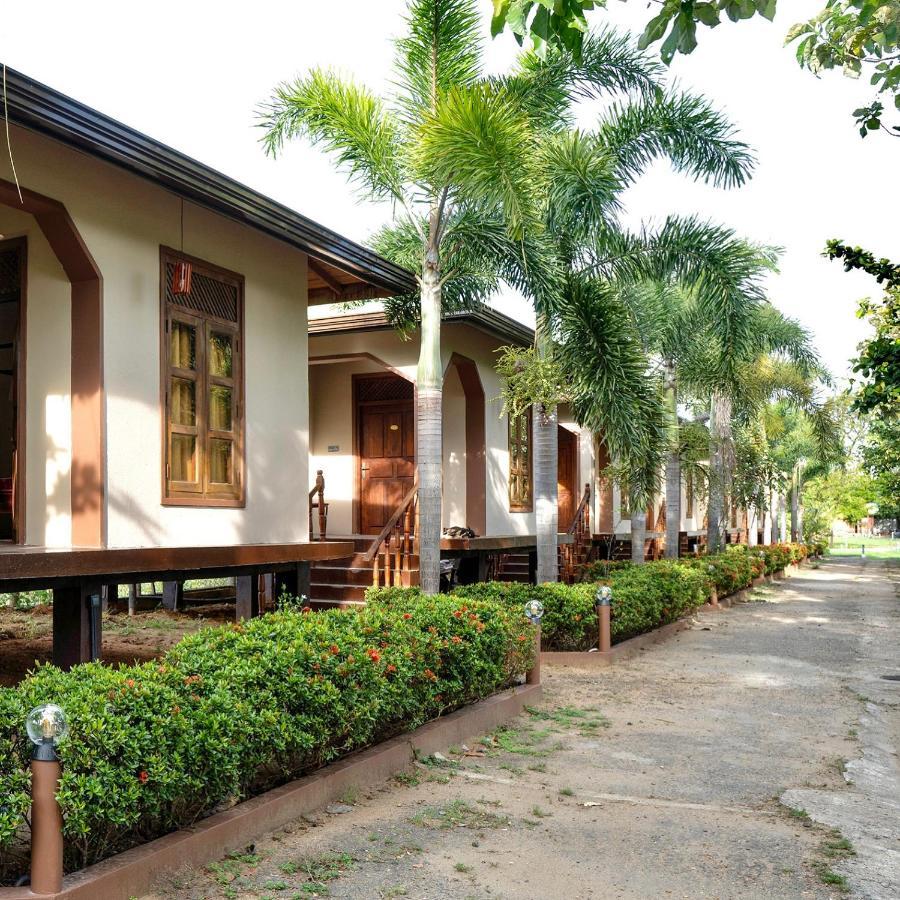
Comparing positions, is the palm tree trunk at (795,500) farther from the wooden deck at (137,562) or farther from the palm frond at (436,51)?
the wooden deck at (137,562)

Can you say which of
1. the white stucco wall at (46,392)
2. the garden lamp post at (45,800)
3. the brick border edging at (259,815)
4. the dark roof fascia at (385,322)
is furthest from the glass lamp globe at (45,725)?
the dark roof fascia at (385,322)

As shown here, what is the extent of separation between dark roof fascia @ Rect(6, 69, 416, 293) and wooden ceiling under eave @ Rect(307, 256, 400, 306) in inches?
17.4

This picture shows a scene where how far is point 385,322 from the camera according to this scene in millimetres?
14383

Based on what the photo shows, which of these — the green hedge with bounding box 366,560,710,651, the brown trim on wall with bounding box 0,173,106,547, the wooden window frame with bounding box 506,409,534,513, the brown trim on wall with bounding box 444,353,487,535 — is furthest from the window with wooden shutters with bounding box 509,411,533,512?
the brown trim on wall with bounding box 0,173,106,547

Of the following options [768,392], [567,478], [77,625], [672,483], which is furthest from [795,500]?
[77,625]

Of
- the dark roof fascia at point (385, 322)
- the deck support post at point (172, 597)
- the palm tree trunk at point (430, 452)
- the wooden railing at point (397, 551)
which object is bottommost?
the deck support post at point (172, 597)

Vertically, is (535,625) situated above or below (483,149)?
below

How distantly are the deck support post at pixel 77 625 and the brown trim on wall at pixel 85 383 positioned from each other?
436 mm

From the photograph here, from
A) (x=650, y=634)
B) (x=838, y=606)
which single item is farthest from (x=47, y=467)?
(x=838, y=606)

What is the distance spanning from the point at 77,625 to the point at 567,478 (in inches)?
650

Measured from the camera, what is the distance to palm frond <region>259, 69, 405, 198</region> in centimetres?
1016

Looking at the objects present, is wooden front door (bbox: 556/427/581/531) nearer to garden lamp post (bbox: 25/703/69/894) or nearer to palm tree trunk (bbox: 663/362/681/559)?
palm tree trunk (bbox: 663/362/681/559)

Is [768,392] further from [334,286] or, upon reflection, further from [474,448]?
[334,286]

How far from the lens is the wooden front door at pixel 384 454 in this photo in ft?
54.5
